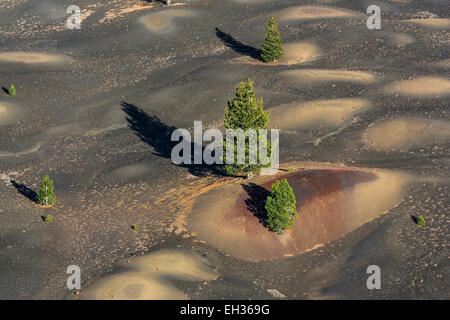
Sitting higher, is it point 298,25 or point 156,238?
point 298,25

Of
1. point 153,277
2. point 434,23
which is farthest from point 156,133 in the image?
point 434,23

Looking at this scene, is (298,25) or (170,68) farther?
(298,25)

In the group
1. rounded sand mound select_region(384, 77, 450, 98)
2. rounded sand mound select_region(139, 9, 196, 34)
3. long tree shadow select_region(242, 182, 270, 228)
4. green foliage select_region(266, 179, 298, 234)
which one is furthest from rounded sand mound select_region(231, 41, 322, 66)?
green foliage select_region(266, 179, 298, 234)

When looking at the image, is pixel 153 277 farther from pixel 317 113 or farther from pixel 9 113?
pixel 9 113

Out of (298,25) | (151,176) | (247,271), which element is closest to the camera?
(247,271)
